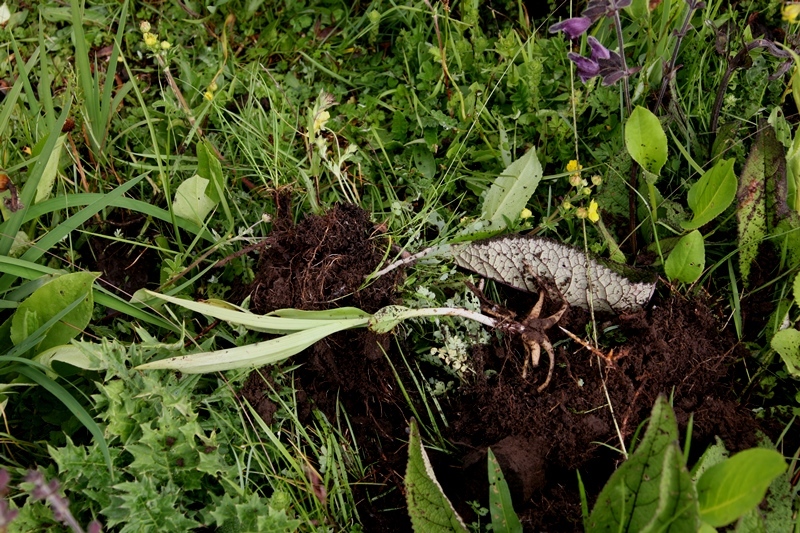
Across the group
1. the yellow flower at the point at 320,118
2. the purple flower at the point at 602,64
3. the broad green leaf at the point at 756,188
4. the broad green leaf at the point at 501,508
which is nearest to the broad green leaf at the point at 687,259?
the broad green leaf at the point at 756,188

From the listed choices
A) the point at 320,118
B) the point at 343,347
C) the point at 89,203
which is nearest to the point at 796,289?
the point at 343,347

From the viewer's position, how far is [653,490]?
1.39 metres

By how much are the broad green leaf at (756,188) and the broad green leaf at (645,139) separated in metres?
0.27

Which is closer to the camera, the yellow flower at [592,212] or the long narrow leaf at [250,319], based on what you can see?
the long narrow leaf at [250,319]

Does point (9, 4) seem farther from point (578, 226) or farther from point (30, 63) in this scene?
point (578, 226)

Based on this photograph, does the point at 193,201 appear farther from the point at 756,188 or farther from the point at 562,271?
the point at 756,188

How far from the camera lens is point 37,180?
6.31 ft

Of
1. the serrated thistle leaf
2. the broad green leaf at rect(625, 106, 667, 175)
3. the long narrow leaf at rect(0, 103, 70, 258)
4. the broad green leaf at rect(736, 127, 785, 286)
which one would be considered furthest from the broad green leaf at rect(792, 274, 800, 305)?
the long narrow leaf at rect(0, 103, 70, 258)

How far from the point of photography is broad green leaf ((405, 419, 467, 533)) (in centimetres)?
158

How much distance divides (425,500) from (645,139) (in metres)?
1.21

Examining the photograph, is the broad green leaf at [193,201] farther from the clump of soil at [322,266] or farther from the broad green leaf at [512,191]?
the broad green leaf at [512,191]

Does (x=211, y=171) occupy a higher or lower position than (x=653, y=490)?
higher

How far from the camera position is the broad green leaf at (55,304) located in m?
1.80

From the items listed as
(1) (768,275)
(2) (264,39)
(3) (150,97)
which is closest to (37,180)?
(3) (150,97)
